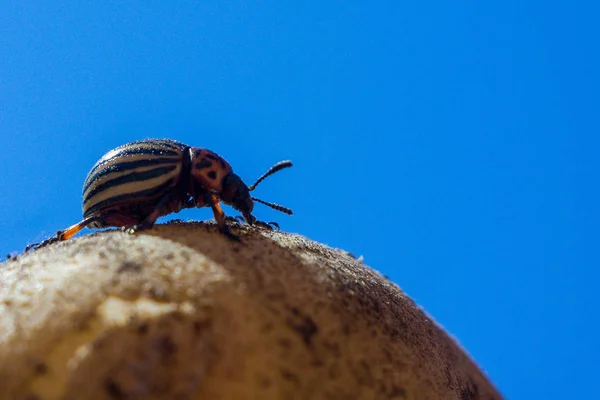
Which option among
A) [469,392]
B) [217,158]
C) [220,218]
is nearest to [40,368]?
[220,218]

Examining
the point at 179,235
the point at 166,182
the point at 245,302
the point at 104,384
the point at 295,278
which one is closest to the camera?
the point at 104,384

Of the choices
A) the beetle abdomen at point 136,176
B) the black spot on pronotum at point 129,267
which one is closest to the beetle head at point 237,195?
the beetle abdomen at point 136,176

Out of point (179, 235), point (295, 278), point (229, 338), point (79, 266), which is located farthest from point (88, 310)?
point (295, 278)

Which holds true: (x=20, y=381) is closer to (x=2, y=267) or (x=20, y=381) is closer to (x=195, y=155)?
(x=2, y=267)

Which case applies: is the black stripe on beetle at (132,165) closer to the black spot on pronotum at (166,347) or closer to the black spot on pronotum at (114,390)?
the black spot on pronotum at (166,347)

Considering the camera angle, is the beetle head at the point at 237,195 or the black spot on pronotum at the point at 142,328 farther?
the beetle head at the point at 237,195

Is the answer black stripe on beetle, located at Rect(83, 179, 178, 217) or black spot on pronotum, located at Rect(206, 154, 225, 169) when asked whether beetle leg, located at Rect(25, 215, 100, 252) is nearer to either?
black stripe on beetle, located at Rect(83, 179, 178, 217)
